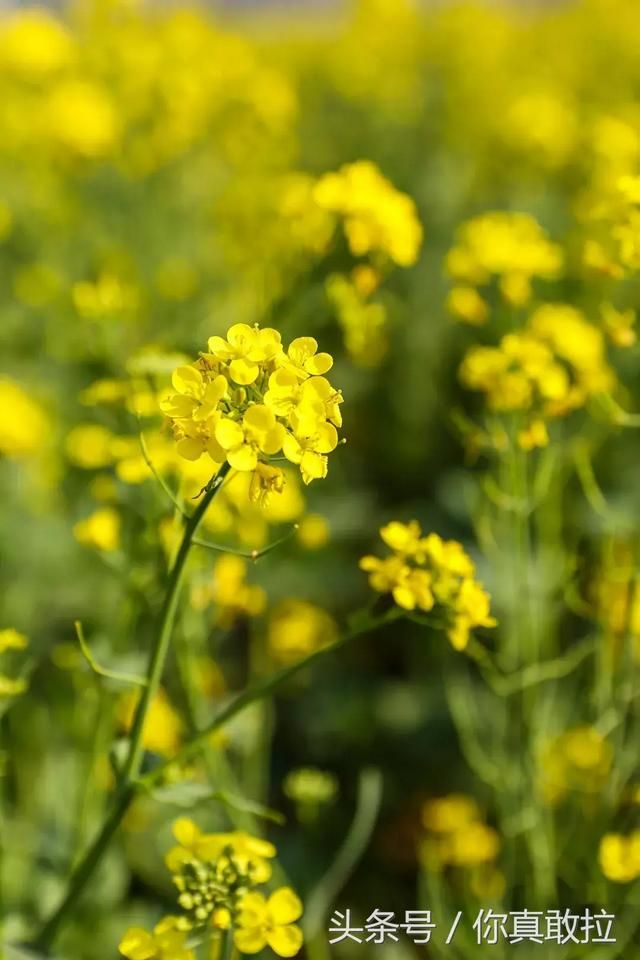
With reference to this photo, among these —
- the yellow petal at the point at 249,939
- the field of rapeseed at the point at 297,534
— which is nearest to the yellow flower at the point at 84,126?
the field of rapeseed at the point at 297,534

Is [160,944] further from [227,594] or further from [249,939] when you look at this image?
[227,594]

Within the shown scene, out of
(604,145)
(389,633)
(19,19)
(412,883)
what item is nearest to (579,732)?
(412,883)

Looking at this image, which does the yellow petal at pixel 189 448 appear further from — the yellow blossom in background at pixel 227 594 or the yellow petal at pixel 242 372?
the yellow blossom in background at pixel 227 594

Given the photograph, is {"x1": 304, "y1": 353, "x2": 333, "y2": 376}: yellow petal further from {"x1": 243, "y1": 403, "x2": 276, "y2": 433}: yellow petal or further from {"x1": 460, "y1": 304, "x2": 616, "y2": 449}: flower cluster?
{"x1": 460, "y1": 304, "x2": 616, "y2": 449}: flower cluster

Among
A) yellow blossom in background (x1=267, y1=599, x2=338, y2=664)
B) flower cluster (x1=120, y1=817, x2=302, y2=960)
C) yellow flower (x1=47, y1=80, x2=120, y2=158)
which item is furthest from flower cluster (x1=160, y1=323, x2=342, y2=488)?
yellow flower (x1=47, y1=80, x2=120, y2=158)

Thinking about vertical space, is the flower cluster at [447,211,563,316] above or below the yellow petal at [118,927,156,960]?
above

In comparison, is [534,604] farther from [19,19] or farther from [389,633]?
[19,19]

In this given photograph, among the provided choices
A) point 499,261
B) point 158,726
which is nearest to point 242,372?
point 499,261
